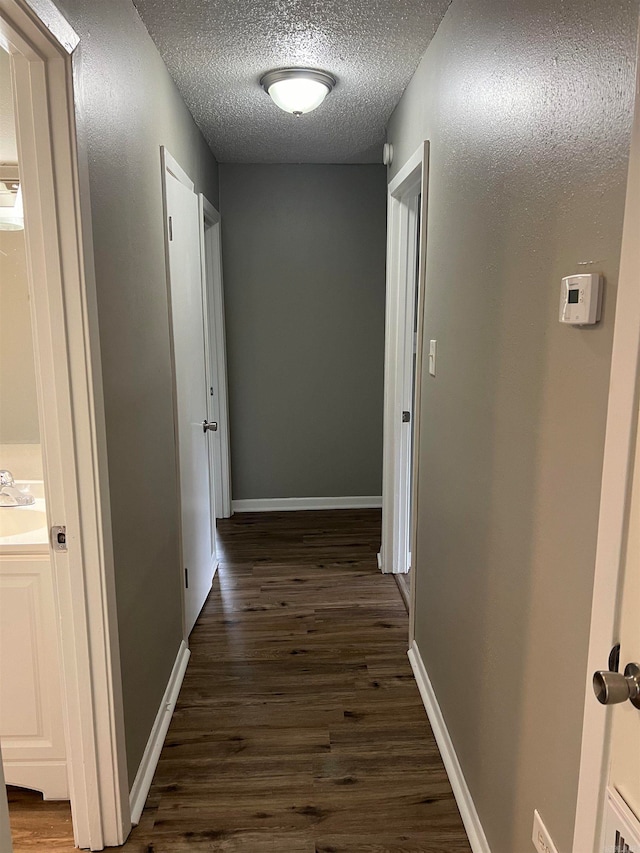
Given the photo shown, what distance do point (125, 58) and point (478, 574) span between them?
184cm

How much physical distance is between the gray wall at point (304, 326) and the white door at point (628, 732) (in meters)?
3.61

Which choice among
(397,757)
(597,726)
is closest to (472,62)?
(597,726)

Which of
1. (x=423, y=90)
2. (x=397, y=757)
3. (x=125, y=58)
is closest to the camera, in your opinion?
(x=125, y=58)

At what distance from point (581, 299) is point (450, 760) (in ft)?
5.27

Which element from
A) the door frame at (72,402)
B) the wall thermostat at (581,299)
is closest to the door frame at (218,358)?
the door frame at (72,402)

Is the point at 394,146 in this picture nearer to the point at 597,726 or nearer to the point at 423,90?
the point at 423,90

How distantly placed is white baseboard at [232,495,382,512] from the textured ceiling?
2.48 m

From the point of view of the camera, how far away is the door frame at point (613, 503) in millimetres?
854

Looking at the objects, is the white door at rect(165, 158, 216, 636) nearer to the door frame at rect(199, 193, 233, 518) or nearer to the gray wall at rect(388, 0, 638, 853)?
the door frame at rect(199, 193, 233, 518)

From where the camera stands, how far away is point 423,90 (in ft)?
7.63

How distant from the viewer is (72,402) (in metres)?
1.48

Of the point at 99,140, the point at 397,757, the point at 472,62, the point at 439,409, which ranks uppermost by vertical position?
the point at 472,62

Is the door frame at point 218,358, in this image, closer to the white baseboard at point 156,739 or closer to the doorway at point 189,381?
the doorway at point 189,381

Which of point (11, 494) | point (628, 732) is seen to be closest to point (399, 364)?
point (11, 494)
